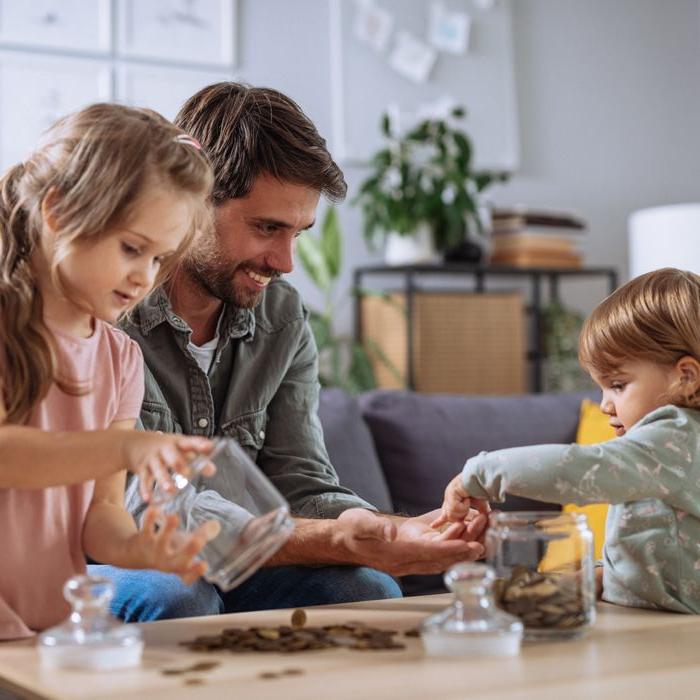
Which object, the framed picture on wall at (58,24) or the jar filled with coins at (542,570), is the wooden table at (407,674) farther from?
the framed picture on wall at (58,24)

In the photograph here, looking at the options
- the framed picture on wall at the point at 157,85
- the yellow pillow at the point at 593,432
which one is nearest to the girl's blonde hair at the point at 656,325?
the yellow pillow at the point at 593,432

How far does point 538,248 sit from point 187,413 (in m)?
2.97

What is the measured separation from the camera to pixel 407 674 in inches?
41.9

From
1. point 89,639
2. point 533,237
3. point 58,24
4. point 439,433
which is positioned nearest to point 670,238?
point 533,237

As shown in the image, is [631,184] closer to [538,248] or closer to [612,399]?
[538,248]

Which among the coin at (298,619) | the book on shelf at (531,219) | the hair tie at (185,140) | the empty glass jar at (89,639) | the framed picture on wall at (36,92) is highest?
the framed picture on wall at (36,92)

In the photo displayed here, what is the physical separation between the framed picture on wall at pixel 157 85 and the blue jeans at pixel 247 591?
271 centimetres

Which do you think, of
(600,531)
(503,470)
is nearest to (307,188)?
(503,470)

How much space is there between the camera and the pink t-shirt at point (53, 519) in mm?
1335

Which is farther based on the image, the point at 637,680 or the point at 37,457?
the point at 37,457

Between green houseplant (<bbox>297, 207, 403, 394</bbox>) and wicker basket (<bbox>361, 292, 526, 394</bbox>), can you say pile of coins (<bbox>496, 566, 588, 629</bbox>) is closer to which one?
green houseplant (<bbox>297, 207, 403, 394</bbox>)

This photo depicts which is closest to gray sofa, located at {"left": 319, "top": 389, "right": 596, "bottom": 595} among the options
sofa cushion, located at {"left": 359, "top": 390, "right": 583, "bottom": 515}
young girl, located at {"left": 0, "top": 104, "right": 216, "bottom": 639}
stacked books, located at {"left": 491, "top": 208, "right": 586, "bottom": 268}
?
sofa cushion, located at {"left": 359, "top": 390, "right": 583, "bottom": 515}

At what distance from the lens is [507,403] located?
3.20 metres

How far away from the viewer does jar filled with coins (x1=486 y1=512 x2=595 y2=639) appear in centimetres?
123
